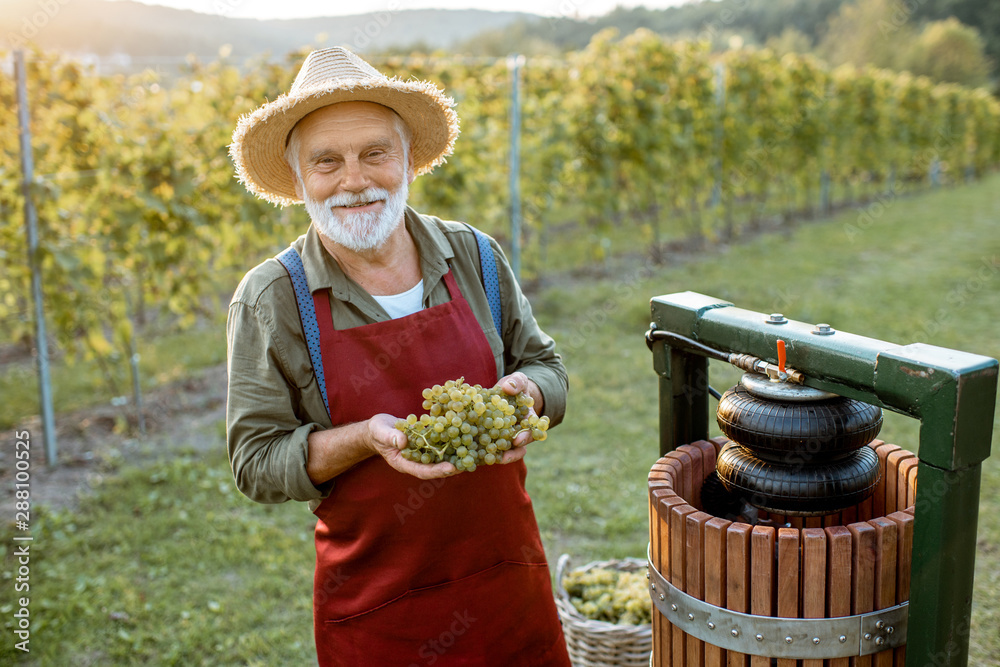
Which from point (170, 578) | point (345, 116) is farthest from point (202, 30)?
point (345, 116)

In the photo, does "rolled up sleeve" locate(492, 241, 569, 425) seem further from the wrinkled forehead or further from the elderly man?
the wrinkled forehead

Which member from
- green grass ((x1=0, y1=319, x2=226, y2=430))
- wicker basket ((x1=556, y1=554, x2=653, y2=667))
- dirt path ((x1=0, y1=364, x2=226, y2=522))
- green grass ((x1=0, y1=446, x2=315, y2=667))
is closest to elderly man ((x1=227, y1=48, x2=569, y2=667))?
wicker basket ((x1=556, y1=554, x2=653, y2=667))

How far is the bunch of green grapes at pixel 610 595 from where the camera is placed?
294cm

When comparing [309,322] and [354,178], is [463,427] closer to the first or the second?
[309,322]

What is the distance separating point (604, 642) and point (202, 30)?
60313 mm

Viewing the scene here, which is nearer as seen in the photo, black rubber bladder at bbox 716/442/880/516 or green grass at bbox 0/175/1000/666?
black rubber bladder at bbox 716/442/880/516

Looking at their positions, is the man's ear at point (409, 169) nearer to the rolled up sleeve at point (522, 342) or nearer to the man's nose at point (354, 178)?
the man's nose at point (354, 178)

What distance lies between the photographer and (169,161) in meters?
5.25

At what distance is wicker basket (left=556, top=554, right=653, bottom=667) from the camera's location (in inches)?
107

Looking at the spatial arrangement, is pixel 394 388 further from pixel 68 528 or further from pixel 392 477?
pixel 68 528

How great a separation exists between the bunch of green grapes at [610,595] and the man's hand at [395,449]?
1482 mm

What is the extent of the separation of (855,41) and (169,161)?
2556 inches

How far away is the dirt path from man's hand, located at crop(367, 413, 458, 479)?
141 inches

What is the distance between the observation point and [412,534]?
197 cm
